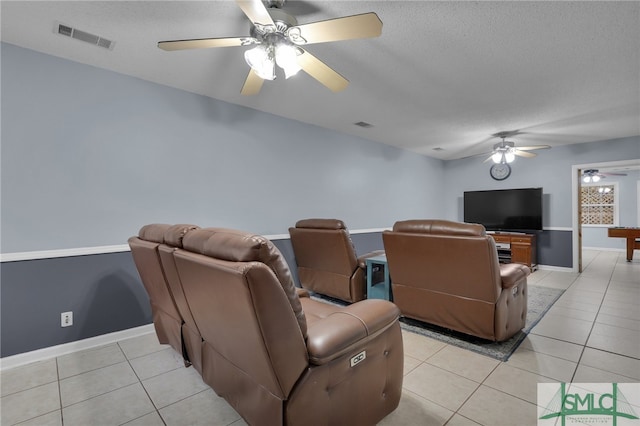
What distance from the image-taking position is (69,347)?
2.51 metres

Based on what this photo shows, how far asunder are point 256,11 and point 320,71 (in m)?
0.66

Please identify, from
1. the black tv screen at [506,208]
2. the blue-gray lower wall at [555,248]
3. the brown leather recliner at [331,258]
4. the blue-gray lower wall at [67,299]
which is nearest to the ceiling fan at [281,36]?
the brown leather recliner at [331,258]

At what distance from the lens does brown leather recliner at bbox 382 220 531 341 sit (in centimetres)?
232

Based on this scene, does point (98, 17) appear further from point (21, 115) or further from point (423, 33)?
point (423, 33)

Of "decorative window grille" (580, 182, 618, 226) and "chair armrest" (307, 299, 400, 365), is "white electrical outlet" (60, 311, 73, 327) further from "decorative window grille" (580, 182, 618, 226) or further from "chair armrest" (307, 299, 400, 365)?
"decorative window grille" (580, 182, 618, 226)

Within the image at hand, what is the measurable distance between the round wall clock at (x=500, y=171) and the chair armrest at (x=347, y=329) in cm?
601

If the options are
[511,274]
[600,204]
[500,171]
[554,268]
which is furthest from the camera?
[600,204]

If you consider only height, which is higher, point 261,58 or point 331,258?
point 261,58

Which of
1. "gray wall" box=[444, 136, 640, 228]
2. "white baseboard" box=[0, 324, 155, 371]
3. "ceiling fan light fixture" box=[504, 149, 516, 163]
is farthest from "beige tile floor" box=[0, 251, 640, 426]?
"gray wall" box=[444, 136, 640, 228]

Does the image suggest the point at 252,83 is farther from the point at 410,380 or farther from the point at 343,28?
the point at 410,380

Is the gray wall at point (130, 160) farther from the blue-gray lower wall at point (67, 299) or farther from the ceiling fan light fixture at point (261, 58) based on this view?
the ceiling fan light fixture at point (261, 58)

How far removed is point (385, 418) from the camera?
1.68m

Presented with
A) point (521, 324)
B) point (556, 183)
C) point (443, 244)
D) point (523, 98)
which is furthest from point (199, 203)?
point (556, 183)

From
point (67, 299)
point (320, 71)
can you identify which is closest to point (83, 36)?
point (320, 71)
